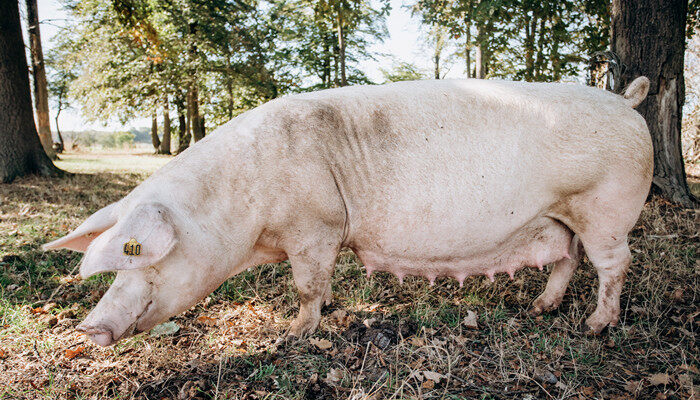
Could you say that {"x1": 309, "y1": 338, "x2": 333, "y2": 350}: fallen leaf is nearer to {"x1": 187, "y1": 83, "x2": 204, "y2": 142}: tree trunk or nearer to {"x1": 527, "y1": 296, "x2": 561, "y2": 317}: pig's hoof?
{"x1": 527, "y1": 296, "x2": 561, "y2": 317}: pig's hoof

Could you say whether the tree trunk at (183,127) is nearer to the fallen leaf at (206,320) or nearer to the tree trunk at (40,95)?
the tree trunk at (40,95)

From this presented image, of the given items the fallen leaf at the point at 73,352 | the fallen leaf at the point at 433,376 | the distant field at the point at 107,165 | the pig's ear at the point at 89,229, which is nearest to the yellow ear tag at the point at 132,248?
the pig's ear at the point at 89,229

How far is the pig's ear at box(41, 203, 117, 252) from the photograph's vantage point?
2.22 metres

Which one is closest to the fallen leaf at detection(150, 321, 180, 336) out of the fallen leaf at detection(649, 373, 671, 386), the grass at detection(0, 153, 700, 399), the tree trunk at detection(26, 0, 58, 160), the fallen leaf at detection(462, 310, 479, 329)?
the grass at detection(0, 153, 700, 399)

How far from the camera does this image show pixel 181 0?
54.4 ft

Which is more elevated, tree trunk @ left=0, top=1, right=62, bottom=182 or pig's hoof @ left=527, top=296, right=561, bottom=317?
tree trunk @ left=0, top=1, right=62, bottom=182

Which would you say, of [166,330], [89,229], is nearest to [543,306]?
[166,330]

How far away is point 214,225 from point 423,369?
139cm

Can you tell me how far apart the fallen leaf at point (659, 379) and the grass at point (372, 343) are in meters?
0.02

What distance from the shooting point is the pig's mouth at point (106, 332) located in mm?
1996

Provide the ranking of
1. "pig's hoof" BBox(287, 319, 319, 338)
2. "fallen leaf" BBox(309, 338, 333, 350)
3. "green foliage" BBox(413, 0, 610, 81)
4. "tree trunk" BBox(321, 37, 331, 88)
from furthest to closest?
"tree trunk" BBox(321, 37, 331, 88)
"green foliage" BBox(413, 0, 610, 81)
"pig's hoof" BBox(287, 319, 319, 338)
"fallen leaf" BBox(309, 338, 333, 350)

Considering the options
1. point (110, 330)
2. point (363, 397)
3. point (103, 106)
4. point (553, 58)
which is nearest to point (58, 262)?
point (110, 330)

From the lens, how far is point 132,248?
189 cm

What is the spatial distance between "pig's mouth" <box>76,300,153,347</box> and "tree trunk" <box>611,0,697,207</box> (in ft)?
16.5
